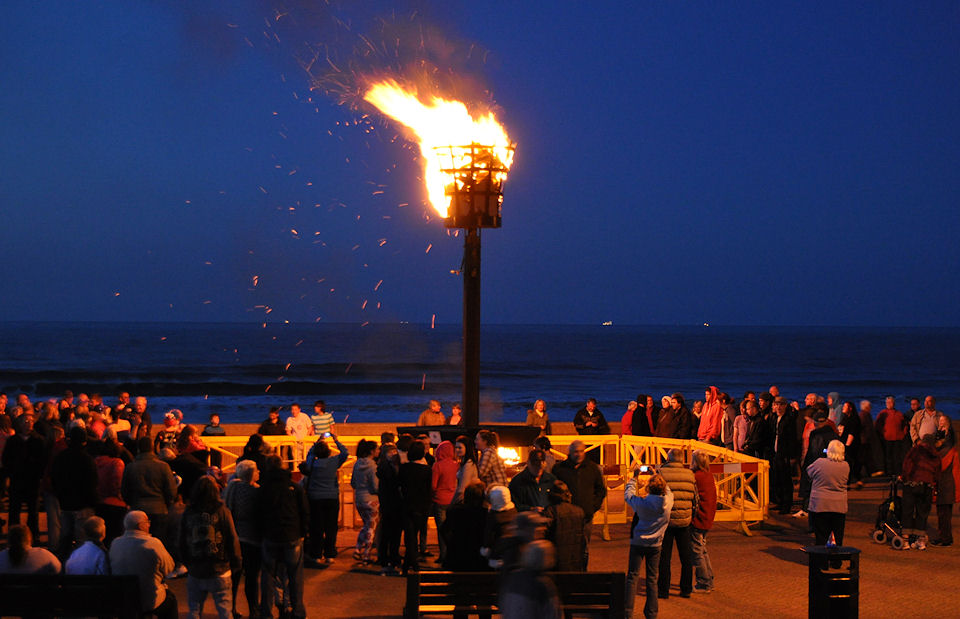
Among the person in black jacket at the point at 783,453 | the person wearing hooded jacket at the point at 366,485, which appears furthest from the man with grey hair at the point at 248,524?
the person in black jacket at the point at 783,453

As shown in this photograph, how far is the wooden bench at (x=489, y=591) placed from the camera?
691cm

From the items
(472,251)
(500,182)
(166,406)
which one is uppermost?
(500,182)

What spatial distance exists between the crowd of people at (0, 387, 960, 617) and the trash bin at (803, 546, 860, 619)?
1264 millimetres

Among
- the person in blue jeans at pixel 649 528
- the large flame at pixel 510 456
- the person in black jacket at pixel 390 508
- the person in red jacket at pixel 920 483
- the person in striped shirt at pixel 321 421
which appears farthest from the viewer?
the person in striped shirt at pixel 321 421

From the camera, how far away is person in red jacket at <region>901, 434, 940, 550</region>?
1157 cm

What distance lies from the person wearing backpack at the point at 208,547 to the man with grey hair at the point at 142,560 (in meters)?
0.28

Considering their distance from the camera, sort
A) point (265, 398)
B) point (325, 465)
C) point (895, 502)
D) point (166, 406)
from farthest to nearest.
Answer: point (265, 398)
point (166, 406)
point (895, 502)
point (325, 465)

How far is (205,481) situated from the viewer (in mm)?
7152

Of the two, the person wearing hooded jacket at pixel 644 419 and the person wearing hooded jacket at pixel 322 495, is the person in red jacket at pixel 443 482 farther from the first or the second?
the person wearing hooded jacket at pixel 644 419

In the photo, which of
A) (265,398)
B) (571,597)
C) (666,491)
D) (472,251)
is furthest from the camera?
(265,398)

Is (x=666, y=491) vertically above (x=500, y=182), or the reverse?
(x=500, y=182)

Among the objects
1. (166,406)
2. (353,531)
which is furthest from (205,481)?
(166,406)

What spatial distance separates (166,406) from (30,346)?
4984 centimetres

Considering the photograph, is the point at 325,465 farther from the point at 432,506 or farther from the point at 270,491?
the point at 270,491
